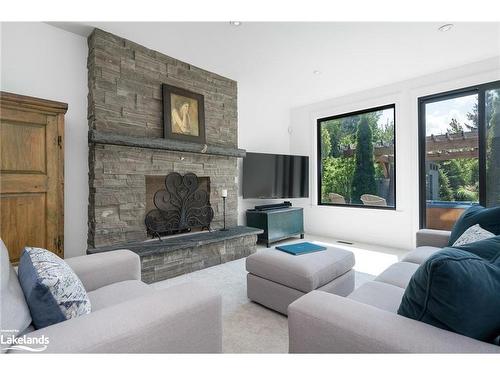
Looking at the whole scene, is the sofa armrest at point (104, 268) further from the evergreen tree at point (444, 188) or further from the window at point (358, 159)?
the evergreen tree at point (444, 188)

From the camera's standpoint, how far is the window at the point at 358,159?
4.14m

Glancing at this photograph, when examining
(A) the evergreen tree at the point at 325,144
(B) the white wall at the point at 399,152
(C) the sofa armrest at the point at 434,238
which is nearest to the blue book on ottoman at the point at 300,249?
(C) the sofa armrest at the point at 434,238

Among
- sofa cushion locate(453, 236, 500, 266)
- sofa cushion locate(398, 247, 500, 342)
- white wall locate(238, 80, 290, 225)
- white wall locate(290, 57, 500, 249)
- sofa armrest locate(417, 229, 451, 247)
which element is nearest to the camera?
sofa cushion locate(398, 247, 500, 342)

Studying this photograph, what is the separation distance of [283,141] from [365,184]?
171 centimetres

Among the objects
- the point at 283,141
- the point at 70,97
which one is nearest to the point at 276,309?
the point at 70,97

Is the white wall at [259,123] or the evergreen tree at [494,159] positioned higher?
the white wall at [259,123]

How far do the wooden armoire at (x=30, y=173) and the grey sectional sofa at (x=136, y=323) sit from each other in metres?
1.12

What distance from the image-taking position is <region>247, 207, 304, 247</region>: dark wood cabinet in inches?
157

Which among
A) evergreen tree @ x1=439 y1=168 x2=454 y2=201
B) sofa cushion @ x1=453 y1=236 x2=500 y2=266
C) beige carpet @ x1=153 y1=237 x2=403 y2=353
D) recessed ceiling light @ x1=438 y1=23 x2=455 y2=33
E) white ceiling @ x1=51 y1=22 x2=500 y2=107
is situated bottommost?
beige carpet @ x1=153 y1=237 x2=403 y2=353

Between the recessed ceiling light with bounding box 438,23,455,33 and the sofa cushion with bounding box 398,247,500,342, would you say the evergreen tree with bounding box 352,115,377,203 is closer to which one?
the recessed ceiling light with bounding box 438,23,455,33

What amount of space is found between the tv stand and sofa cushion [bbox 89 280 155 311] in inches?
102

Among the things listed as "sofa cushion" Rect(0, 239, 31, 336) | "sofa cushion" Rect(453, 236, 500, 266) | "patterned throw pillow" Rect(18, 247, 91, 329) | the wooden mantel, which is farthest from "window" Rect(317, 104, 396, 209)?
"sofa cushion" Rect(0, 239, 31, 336)
